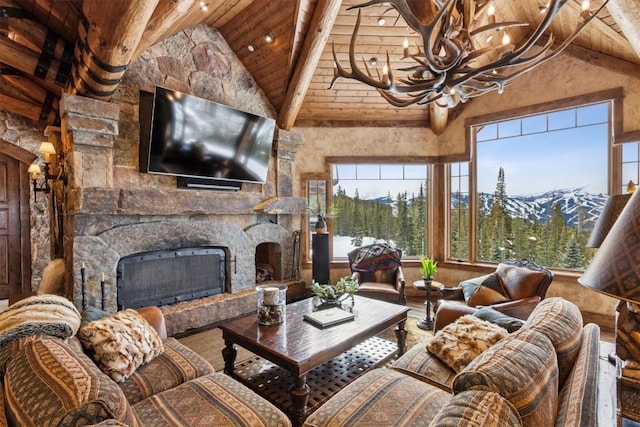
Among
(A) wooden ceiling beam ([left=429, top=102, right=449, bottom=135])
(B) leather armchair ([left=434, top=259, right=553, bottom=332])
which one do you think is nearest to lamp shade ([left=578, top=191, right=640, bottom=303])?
(B) leather armchair ([left=434, top=259, right=553, bottom=332])

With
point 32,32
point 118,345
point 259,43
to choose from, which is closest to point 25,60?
point 32,32

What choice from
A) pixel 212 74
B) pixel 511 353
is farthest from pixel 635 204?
pixel 212 74

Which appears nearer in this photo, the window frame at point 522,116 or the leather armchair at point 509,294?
the leather armchair at point 509,294

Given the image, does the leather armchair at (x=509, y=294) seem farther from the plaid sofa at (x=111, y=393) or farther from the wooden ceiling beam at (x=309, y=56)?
the wooden ceiling beam at (x=309, y=56)

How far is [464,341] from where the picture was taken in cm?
193

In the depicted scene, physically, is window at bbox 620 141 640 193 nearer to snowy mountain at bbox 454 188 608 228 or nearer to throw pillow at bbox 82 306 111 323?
snowy mountain at bbox 454 188 608 228

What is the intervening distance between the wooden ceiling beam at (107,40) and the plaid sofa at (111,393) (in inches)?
81.9

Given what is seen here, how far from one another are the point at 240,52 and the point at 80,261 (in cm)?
315

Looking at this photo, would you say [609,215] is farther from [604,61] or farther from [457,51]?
[604,61]

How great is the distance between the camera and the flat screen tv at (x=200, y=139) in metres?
3.43

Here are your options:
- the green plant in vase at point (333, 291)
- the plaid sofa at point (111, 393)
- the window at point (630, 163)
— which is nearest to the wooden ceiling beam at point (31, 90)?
the plaid sofa at point (111, 393)

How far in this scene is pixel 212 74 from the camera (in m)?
4.07

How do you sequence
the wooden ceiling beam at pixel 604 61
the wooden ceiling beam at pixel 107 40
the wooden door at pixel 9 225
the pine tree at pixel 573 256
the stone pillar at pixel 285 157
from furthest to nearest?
the wooden door at pixel 9 225, the stone pillar at pixel 285 157, the pine tree at pixel 573 256, the wooden ceiling beam at pixel 604 61, the wooden ceiling beam at pixel 107 40

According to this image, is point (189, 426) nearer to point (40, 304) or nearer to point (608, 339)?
point (40, 304)
